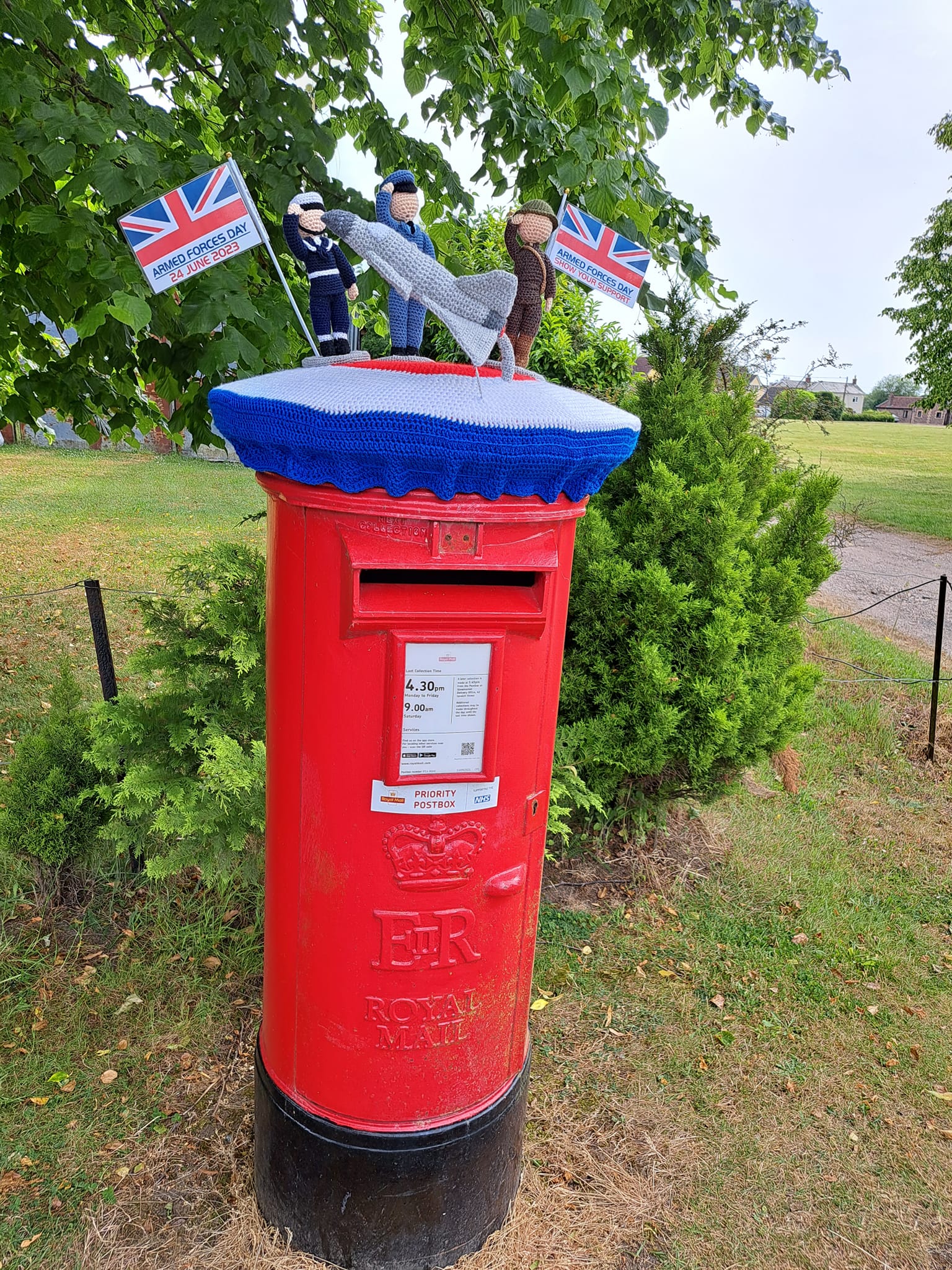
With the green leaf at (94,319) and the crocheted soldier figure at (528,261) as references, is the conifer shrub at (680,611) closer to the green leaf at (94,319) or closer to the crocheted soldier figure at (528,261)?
the crocheted soldier figure at (528,261)

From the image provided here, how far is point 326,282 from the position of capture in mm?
1859

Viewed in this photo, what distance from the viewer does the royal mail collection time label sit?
68.7 inches

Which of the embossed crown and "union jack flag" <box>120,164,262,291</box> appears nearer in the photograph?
the embossed crown

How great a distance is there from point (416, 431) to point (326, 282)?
0.57m

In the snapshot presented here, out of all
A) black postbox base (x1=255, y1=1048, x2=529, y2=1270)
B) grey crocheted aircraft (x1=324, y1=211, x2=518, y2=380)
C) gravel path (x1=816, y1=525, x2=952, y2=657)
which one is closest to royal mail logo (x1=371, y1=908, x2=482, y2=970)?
black postbox base (x1=255, y1=1048, x2=529, y2=1270)

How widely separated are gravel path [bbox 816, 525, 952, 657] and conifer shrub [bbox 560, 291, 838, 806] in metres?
4.26

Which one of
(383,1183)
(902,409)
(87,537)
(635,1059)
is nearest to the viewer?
(383,1183)

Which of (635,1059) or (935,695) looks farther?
(935,695)

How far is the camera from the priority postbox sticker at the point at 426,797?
5.95 ft

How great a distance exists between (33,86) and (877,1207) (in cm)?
444

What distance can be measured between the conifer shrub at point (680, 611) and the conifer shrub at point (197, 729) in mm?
1367

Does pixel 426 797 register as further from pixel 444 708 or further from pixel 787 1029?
pixel 787 1029

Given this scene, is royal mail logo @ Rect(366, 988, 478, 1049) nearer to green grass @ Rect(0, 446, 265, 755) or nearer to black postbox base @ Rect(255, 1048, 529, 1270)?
black postbox base @ Rect(255, 1048, 529, 1270)

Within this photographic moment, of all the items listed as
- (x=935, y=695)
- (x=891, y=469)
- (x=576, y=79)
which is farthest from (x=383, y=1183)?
(x=891, y=469)
